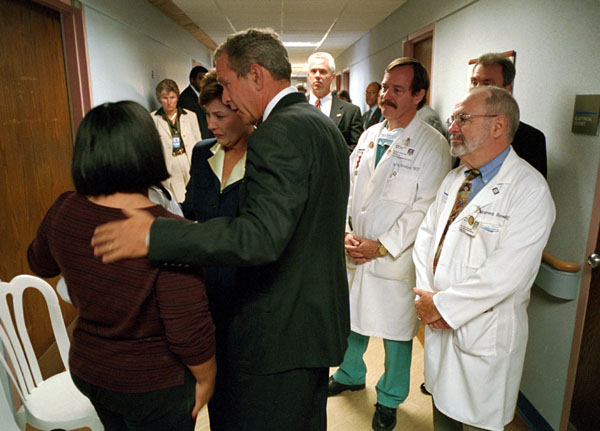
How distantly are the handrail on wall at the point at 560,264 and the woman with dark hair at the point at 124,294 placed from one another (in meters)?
1.52

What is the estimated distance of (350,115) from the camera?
11.0 ft

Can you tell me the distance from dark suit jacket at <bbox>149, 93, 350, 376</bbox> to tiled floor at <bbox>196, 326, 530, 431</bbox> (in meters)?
1.04

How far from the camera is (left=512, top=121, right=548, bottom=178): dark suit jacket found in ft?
6.02

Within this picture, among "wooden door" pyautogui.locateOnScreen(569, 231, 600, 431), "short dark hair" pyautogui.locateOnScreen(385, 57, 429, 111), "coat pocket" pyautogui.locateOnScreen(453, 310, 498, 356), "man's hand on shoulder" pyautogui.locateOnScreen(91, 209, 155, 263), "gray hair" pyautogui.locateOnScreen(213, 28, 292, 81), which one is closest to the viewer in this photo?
"man's hand on shoulder" pyautogui.locateOnScreen(91, 209, 155, 263)

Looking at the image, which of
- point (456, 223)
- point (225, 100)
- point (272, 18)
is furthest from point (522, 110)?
point (272, 18)

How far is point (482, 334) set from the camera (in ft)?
4.92

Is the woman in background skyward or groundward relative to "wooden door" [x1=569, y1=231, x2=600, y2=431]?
skyward

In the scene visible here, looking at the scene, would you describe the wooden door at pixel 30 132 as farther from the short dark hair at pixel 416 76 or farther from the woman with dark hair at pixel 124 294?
the short dark hair at pixel 416 76

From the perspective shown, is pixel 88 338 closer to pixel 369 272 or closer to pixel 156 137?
pixel 156 137

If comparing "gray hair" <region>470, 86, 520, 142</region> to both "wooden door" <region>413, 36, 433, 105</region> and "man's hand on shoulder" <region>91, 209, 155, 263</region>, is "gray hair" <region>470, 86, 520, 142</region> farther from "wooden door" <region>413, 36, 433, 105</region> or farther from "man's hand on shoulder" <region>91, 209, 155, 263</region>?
"wooden door" <region>413, 36, 433, 105</region>

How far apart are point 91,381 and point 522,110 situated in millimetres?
2433

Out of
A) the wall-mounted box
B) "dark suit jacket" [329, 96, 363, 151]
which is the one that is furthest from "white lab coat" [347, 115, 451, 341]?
"dark suit jacket" [329, 96, 363, 151]

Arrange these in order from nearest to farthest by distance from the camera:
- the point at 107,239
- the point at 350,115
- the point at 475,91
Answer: the point at 107,239, the point at 475,91, the point at 350,115

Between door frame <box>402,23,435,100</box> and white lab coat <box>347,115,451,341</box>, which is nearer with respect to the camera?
white lab coat <box>347,115,451,341</box>
